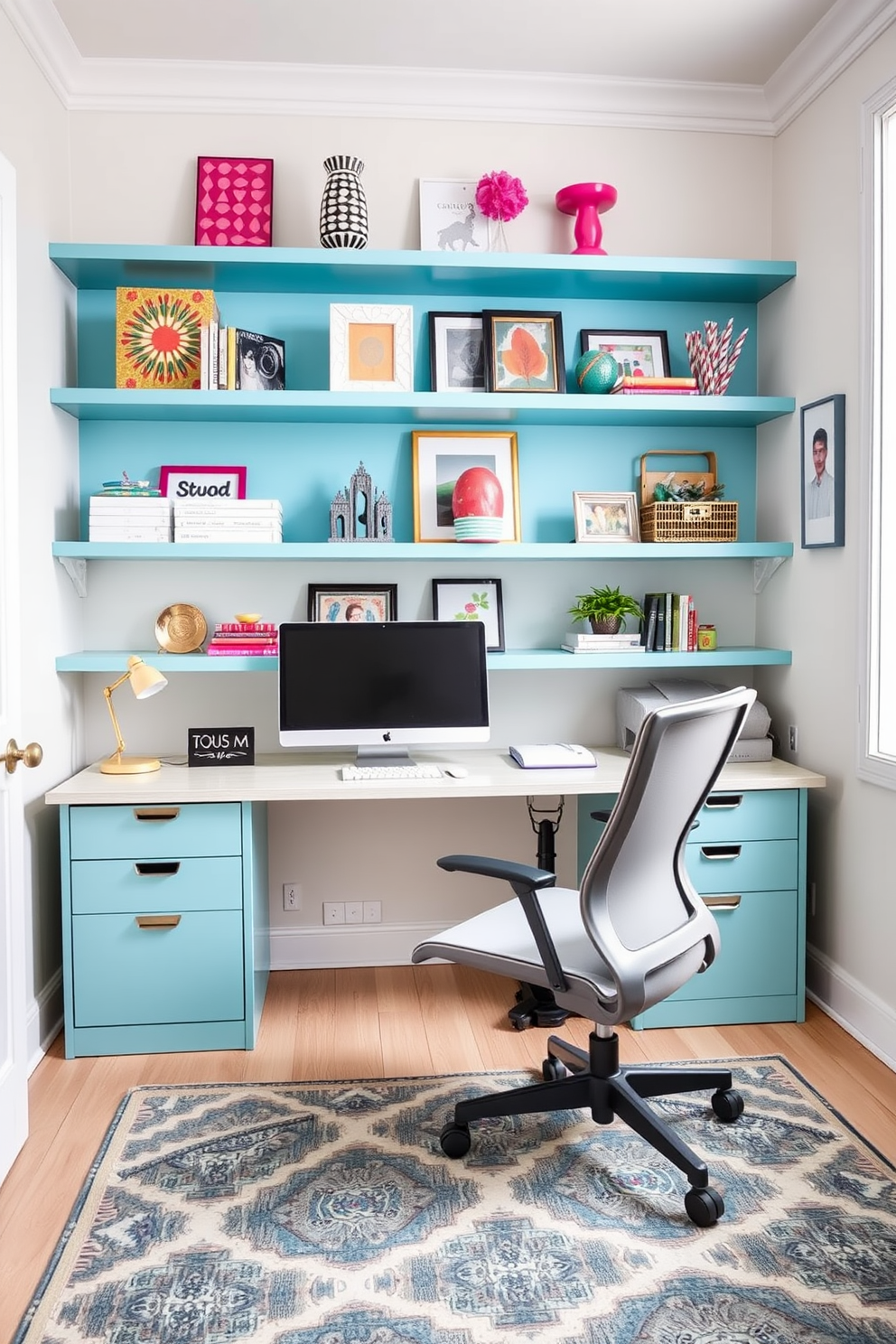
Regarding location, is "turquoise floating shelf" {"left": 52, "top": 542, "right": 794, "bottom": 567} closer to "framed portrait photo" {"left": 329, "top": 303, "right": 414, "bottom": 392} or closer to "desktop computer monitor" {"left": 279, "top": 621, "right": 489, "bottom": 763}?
"desktop computer monitor" {"left": 279, "top": 621, "right": 489, "bottom": 763}

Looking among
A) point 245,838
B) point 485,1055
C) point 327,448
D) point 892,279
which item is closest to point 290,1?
point 327,448

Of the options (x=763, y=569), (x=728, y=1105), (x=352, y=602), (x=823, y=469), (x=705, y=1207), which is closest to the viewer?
(x=705, y=1207)

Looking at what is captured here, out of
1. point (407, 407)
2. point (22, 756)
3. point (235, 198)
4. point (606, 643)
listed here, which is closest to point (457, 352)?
point (407, 407)

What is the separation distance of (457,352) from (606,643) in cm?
104

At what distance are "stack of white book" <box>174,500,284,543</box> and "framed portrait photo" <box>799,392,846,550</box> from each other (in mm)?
1595

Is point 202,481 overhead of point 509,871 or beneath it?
overhead

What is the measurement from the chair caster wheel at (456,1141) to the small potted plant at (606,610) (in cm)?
156

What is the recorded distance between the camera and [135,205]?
9.84ft

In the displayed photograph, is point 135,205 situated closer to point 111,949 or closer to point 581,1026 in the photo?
point 111,949

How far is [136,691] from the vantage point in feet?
8.65

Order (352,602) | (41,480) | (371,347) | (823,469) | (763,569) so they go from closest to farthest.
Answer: (41,480) → (823,469) → (371,347) → (352,602) → (763,569)

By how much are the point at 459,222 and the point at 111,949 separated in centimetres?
239

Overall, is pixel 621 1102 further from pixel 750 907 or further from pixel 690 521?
pixel 690 521

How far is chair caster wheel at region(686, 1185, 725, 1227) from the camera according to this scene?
73.2 inches
